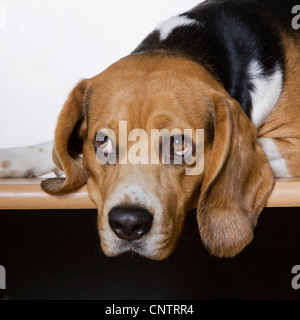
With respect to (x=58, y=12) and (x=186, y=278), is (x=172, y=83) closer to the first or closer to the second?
(x=186, y=278)

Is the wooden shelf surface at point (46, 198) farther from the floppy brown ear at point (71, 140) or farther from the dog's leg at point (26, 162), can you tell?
the dog's leg at point (26, 162)

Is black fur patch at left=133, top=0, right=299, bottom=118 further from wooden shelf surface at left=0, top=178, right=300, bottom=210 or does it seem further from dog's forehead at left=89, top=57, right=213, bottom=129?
wooden shelf surface at left=0, top=178, right=300, bottom=210

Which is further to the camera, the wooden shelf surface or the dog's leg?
the dog's leg

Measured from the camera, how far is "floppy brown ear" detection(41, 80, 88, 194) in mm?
1615

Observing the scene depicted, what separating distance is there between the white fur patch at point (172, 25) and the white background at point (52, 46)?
878 millimetres

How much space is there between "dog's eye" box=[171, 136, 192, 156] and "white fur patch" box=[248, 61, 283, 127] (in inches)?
16.3

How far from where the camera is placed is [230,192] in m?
1.51

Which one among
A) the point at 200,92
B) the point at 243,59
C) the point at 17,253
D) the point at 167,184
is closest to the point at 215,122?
the point at 200,92

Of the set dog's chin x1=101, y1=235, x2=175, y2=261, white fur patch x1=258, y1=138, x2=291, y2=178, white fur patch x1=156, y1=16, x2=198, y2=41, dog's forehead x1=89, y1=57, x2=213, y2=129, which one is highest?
white fur patch x1=156, y1=16, x2=198, y2=41

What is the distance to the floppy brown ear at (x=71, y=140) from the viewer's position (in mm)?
1615

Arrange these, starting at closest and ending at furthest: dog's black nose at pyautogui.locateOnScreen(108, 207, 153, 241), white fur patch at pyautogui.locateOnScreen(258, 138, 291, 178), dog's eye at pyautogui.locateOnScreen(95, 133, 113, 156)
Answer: dog's black nose at pyautogui.locateOnScreen(108, 207, 153, 241)
dog's eye at pyautogui.locateOnScreen(95, 133, 113, 156)
white fur patch at pyautogui.locateOnScreen(258, 138, 291, 178)

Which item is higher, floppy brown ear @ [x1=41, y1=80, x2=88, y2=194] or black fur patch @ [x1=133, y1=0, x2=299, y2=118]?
black fur patch @ [x1=133, y1=0, x2=299, y2=118]

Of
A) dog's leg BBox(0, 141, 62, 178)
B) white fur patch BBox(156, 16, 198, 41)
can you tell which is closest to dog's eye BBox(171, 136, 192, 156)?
white fur patch BBox(156, 16, 198, 41)

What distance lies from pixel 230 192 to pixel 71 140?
0.57 metres
